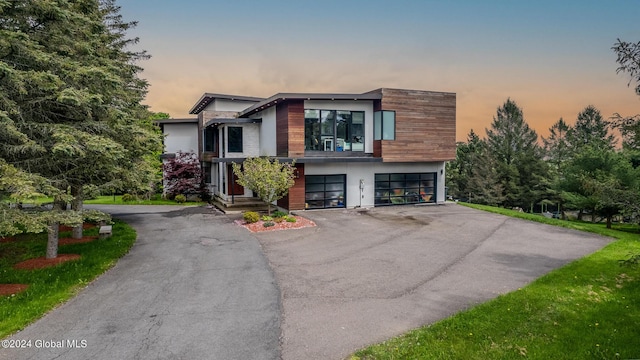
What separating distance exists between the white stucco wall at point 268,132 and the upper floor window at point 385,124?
6.13 metres

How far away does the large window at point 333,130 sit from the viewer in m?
20.3

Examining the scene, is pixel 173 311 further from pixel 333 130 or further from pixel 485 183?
pixel 485 183

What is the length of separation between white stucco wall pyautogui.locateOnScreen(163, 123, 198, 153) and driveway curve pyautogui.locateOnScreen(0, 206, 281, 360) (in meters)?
19.9

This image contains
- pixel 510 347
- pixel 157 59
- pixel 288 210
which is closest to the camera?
pixel 510 347

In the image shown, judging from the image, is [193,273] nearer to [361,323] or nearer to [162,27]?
[361,323]

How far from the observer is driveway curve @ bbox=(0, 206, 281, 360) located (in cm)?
591

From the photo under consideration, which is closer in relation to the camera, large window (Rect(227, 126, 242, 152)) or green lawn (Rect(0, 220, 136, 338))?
green lawn (Rect(0, 220, 136, 338))

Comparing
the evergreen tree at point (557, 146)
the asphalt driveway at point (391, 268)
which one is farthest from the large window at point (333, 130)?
the evergreen tree at point (557, 146)

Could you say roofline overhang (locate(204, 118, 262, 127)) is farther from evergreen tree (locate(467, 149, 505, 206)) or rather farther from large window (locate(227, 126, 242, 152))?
evergreen tree (locate(467, 149, 505, 206))

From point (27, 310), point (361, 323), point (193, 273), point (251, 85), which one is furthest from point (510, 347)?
point (251, 85)

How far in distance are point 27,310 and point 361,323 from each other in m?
6.87

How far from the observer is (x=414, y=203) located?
907 inches

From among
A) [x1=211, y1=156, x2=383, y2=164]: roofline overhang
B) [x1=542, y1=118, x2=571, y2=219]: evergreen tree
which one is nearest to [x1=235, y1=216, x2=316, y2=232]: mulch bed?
[x1=211, y1=156, x2=383, y2=164]: roofline overhang

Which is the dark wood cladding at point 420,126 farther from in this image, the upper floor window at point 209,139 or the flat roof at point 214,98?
the upper floor window at point 209,139
